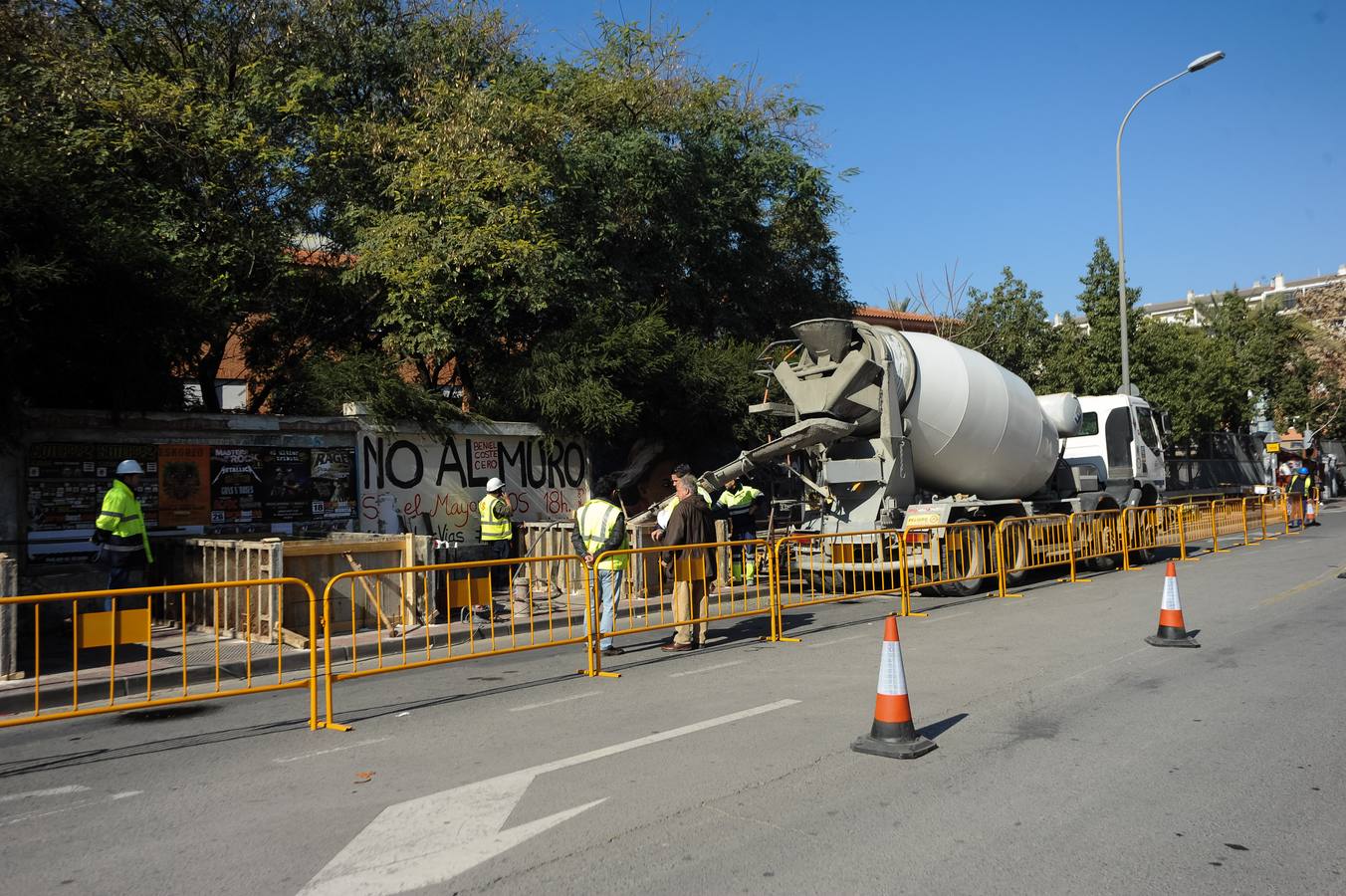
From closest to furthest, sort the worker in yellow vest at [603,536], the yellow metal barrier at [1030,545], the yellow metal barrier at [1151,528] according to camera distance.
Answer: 1. the worker in yellow vest at [603,536]
2. the yellow metal barrier at [1030,545]
3. the yellow metal barrier at [1151,528]

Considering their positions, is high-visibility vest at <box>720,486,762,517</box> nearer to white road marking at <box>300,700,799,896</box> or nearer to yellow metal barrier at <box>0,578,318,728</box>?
yellow metal barrier at <box>0,578,318,728</box>

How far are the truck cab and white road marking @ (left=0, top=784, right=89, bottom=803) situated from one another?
16.4 m

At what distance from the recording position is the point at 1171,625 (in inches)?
366

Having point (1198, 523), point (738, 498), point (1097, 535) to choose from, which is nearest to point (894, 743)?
point (738, 498)

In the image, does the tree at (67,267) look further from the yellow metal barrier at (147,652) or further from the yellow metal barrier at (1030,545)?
the yellow metal barrier at (1030,545)

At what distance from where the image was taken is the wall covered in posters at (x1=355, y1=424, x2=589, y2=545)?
1486 cm

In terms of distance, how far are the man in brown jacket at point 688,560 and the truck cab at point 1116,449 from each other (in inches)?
408

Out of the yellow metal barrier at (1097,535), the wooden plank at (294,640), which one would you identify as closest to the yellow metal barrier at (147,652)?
the wooden plank at (294,640)

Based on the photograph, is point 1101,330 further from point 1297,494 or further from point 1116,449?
point 1116,449

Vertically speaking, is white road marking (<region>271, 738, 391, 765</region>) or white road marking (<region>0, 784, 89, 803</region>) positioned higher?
white road marking (<region>271, 738, 391, 765</region>)

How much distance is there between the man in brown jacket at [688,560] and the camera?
9914 mm

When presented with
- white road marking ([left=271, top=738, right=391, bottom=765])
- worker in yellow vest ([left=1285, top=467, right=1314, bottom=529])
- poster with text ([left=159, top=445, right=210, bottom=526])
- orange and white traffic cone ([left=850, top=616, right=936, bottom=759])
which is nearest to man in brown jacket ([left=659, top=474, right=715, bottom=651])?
white road marking ([left=271, top=738, right=391, bottom=765])

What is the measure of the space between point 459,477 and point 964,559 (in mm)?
7922

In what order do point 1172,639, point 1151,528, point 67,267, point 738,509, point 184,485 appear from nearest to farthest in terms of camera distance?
point 1172,639, point 67,267, point 184,485, point 738,509, point 1151,528
